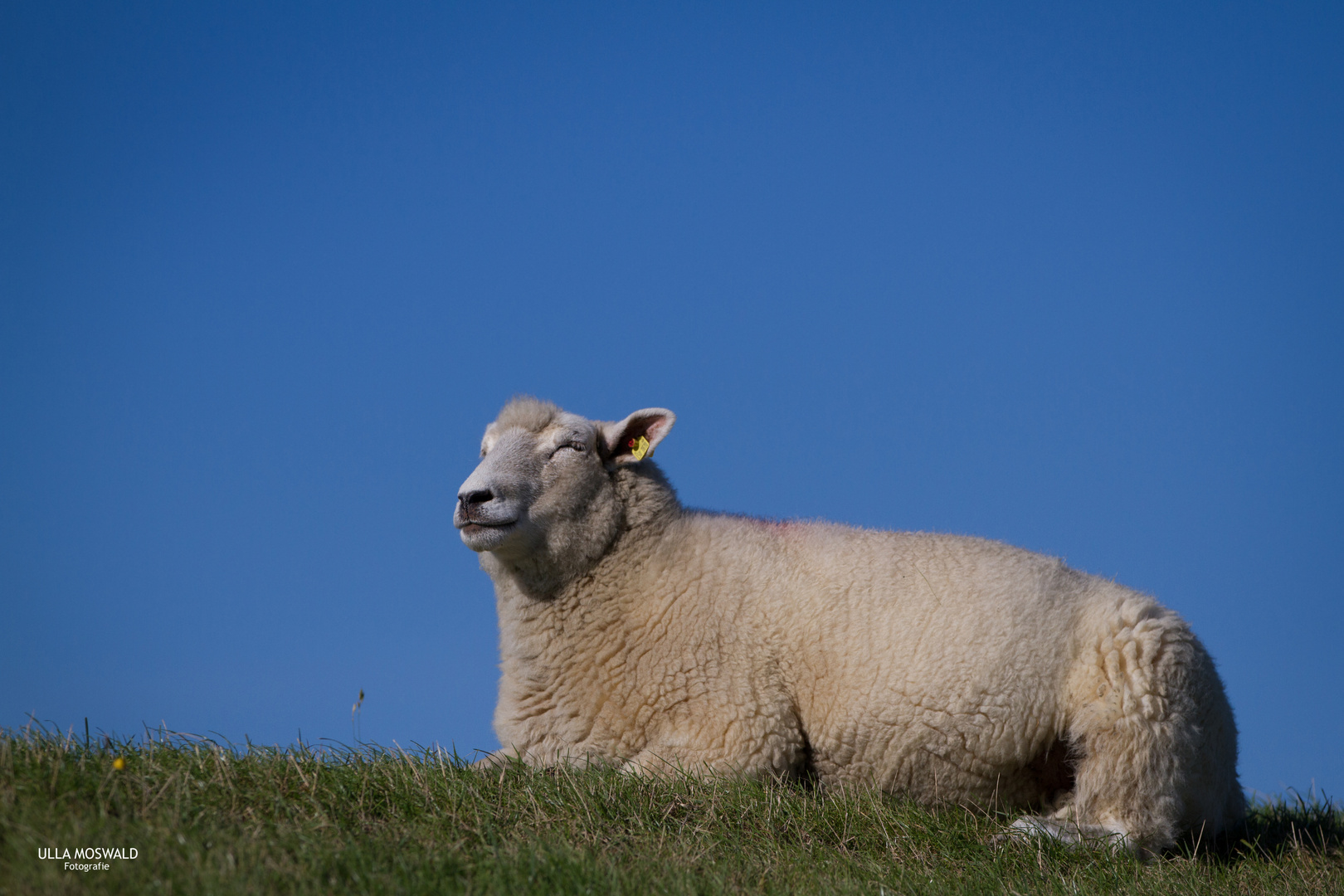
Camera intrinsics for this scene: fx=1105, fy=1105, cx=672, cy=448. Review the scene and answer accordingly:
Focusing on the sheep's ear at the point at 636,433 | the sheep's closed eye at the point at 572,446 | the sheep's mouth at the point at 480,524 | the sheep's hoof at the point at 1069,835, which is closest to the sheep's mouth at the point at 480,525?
the sheep's mouth at the point at 480,524

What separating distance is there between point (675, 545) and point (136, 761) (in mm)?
3177

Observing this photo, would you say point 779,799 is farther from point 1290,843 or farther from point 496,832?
point 1290,843

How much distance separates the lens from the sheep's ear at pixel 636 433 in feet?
23.0

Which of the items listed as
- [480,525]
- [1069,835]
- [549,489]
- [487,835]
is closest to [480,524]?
[480,525]

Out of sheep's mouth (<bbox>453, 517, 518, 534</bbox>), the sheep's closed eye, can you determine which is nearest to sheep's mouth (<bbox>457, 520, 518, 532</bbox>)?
sheep's mouth (<bbox>453, 517, 518, 534</bbox>)

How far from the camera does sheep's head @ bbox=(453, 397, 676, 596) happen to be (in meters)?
6.49

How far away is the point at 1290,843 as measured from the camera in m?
6.75

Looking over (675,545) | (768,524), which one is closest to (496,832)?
(675,545)

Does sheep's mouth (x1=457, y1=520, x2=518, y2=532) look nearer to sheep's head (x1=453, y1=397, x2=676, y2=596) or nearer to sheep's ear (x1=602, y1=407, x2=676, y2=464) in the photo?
sheep's head (x1=453, y1=397, x2=676, y2=596)

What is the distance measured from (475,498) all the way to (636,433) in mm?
1216

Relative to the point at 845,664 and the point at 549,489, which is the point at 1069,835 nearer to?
the point at 845,664

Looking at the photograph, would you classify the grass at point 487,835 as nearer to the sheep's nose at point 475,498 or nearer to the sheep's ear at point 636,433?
the sheep's nose at point 475,498

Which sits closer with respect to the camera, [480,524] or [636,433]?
[480,524]

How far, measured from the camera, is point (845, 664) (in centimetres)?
613
